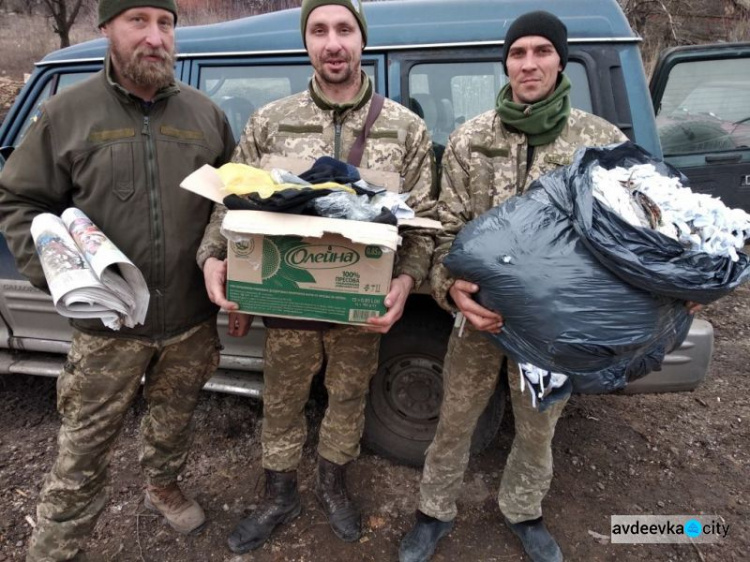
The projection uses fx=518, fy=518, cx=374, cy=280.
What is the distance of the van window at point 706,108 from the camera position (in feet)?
12.6

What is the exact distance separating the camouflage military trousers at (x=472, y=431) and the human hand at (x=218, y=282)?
0.92 meters

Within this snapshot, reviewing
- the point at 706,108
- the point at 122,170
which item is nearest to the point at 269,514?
the point at 122,170

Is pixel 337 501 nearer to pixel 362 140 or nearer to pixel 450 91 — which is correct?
pixel 362 140

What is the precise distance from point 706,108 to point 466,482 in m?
3.44

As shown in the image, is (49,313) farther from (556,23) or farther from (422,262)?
(556,23)

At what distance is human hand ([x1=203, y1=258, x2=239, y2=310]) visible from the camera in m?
1.81

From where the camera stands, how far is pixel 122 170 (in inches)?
72.4

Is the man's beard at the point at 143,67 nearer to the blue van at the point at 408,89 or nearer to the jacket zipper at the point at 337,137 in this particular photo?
the jacket zipper at the point at 337,137

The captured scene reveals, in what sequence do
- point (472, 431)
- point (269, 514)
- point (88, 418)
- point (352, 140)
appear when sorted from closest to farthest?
point (88, 418)
point (352, 140)
point (472, 431)
point (269, 514)

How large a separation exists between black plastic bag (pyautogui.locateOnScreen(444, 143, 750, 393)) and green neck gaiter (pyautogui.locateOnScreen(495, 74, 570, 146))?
9.1 inches

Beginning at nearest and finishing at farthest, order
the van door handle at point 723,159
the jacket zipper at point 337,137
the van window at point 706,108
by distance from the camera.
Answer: the jacket zipper at point 337,137
the van door handle at point 723,159
the van window at point 706,108

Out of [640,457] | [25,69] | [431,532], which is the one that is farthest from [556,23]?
[25,69]

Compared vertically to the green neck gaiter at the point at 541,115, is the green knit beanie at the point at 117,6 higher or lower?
higher

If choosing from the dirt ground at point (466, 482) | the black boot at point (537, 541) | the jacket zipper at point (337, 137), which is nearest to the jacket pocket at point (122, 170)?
the jacket zipper at point (337, 137)
